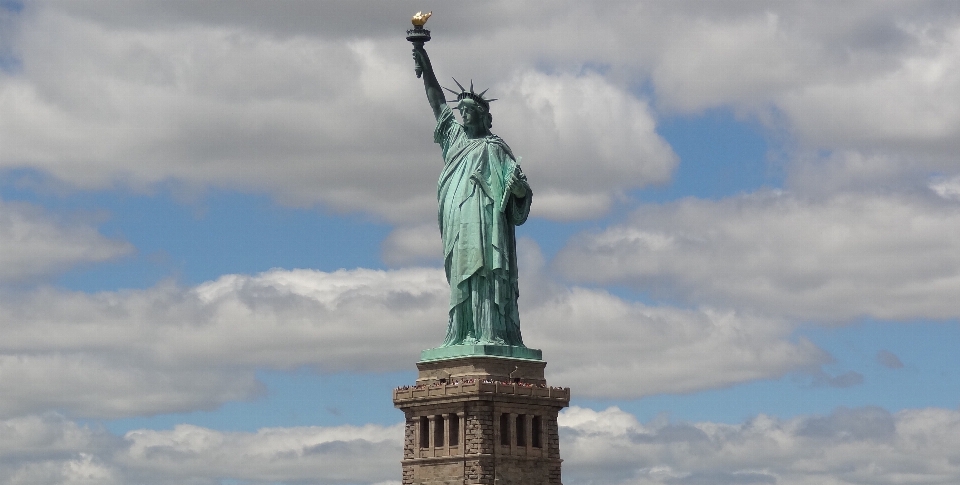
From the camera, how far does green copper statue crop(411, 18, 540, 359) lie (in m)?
117

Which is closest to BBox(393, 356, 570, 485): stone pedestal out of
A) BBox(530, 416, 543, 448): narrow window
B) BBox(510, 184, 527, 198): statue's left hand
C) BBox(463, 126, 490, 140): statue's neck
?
BBox(530, 416, 543, 448): narrow window

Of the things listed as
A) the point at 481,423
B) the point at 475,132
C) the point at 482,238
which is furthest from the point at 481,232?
the point at 481,423

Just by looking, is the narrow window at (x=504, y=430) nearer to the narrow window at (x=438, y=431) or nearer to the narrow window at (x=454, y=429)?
the narrow window at (x=454, y=429)

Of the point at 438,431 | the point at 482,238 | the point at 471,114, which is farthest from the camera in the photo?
the point at 471,114

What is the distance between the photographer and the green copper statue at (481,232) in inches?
4619

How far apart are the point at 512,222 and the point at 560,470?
1120 centimetres

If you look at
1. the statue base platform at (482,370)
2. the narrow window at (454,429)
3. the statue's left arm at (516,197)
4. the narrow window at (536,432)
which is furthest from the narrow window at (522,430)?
the statue's left arm at (516,197)

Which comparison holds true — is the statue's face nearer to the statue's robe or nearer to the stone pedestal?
the statue's robe

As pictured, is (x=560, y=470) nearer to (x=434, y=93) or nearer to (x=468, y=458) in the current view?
(x=468, y=458)

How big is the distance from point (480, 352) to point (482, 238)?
5.10 m

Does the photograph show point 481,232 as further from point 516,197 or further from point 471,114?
point 471,114

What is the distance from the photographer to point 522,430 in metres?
118

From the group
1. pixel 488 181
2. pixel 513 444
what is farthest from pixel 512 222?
pixel 513 444

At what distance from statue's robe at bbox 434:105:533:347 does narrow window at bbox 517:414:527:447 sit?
11.1ft
